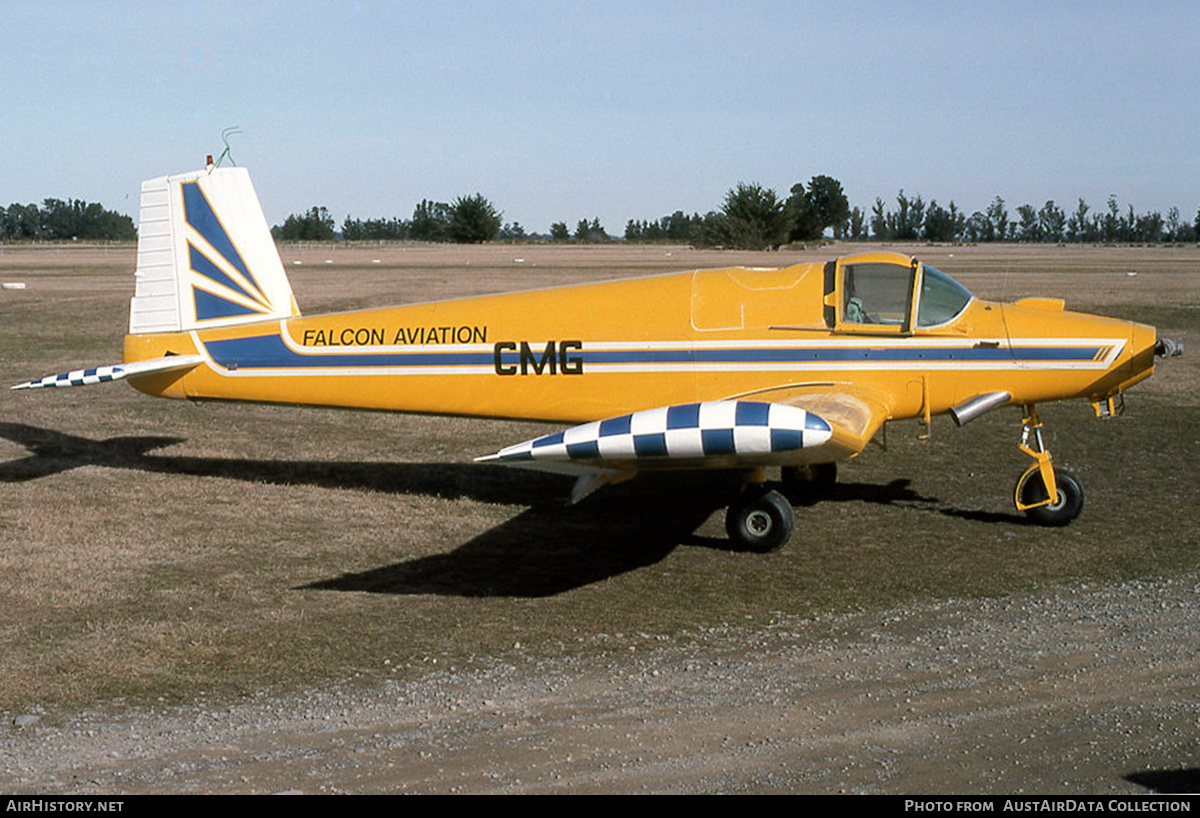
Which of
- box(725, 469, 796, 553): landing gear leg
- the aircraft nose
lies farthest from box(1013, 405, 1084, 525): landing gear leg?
box(725, 469, 796, 553): landing gear leg

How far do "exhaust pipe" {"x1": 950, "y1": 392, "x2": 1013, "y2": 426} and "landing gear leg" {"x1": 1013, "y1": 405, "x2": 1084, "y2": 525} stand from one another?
63 centimetres

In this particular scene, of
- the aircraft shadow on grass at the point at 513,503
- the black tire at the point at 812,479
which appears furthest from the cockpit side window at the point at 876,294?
the black tire at the point at 812,479

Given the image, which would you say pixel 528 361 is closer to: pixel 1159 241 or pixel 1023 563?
pixel 1023 563

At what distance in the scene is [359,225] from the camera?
169 m

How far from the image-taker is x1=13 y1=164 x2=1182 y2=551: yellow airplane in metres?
9.05

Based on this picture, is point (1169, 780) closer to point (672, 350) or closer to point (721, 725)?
point (721, 725)

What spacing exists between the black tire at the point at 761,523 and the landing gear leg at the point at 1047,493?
2.26 m

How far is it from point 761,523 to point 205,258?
5948 mm

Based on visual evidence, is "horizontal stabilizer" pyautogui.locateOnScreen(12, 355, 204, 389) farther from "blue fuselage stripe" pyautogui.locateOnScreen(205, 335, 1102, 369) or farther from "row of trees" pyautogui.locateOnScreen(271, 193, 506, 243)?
"row of trees" pyautogui.locateOnScreen(271, 193, 506, 243)

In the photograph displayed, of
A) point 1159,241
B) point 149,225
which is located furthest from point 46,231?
point 149,225

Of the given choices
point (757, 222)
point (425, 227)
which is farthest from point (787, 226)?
point (425, 227)

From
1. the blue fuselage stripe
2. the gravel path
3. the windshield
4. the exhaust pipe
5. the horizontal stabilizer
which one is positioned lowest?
the gravel path

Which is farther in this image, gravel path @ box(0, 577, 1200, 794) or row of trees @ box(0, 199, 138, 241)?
row of trees @ box(0, 199, 138, 241)

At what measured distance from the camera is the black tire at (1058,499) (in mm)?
9320
